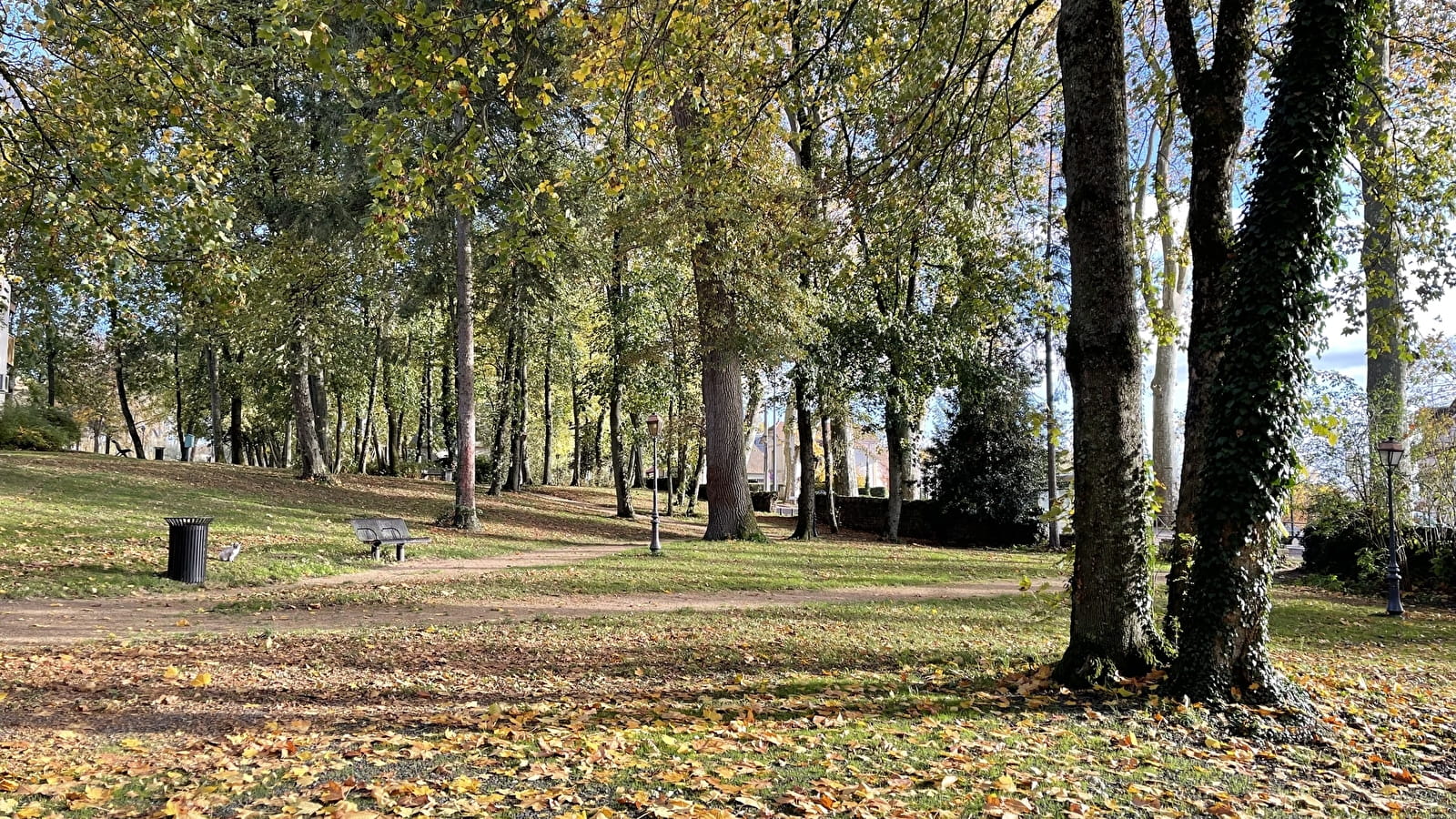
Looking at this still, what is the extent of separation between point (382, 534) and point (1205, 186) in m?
11.8

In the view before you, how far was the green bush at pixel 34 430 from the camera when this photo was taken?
2327cm

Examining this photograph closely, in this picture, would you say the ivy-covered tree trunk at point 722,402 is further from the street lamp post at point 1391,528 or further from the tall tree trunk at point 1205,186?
the street lamp post at point 1391,528

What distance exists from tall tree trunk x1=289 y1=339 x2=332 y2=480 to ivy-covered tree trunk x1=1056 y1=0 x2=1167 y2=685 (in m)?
18.4

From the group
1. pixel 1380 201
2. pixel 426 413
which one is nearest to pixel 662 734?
pixel 1380 201

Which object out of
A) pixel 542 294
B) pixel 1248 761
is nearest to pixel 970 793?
pixel 1248 761

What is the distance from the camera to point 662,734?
15.8 feet

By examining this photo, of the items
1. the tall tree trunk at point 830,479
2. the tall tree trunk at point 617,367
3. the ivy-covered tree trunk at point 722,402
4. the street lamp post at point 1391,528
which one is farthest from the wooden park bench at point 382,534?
the street lamp post at point 1391,528

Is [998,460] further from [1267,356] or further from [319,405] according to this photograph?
[319,405]

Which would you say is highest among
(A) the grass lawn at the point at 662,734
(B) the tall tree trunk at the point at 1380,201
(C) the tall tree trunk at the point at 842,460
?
(B) the tall tree trunk at the point at 1380,201

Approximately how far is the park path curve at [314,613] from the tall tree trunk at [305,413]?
11222mm

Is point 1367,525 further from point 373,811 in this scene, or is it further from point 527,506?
point 527,506

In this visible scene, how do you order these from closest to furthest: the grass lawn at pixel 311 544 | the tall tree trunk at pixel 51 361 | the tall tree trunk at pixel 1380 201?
the tall tree trunk at pixel 1380 201 → the grass lawn at pixel 311 544 → the tall tree trunk at pixel 51 361

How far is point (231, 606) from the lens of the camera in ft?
30.3

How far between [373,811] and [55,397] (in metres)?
44.8
